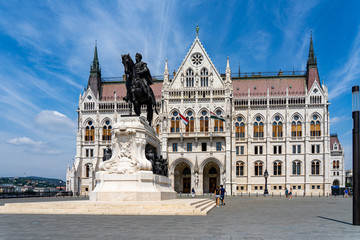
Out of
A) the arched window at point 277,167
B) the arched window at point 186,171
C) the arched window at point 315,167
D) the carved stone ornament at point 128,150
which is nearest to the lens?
the carved stone ornament at point 128,150

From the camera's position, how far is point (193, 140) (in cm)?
6575

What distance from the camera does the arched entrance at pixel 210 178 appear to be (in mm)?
67688

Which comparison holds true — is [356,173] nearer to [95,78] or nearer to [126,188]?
[126,188]

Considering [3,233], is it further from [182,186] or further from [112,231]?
[182,186]

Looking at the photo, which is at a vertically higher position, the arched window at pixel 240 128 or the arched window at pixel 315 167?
the arched window at pixel 240 128

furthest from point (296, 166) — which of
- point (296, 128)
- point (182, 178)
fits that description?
point (182, 178)

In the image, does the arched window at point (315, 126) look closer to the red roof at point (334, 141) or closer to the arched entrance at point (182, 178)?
the arched entrance at point (182, 178)

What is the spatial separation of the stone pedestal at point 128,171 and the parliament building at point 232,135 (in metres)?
40.9

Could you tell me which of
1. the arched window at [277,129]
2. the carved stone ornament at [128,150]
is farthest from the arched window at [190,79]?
the carved stone ornament at [128,150]

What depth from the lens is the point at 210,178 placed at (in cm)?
6850

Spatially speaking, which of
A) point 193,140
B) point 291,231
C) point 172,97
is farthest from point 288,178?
point 291,231

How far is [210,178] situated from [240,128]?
10622 millimetres

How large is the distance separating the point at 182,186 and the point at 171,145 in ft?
25.7

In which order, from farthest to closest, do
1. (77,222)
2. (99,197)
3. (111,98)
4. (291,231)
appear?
(111,98) < (99,197) < (77,222) < (291,231)
